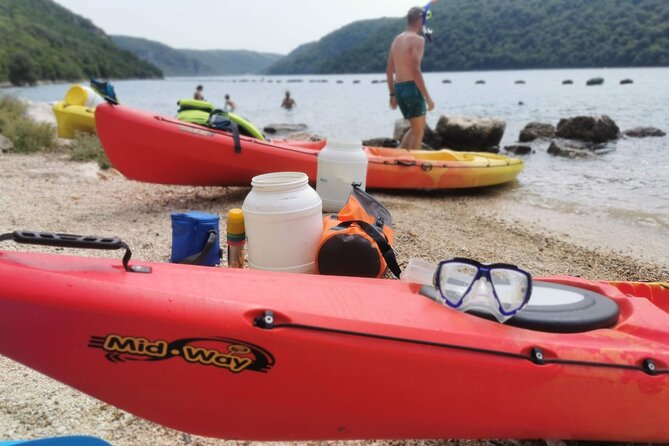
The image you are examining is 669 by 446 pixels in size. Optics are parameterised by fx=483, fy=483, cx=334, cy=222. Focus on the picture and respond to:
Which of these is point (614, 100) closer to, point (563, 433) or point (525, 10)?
point (563, 433)

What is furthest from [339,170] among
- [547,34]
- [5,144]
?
[547,34]

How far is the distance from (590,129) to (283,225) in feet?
41.4

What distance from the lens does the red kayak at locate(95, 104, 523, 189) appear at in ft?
15.5

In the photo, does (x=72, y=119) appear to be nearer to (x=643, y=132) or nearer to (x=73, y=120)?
(x=73, y=120)

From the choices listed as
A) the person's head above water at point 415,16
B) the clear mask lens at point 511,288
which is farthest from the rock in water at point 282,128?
the clear mask lens at point 511,288

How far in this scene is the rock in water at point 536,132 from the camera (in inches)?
520

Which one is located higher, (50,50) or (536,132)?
(50,50)

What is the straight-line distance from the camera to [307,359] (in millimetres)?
1556

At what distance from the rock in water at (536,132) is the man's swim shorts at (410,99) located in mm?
7552

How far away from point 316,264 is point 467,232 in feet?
7.98

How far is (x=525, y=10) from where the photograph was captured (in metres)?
68.5

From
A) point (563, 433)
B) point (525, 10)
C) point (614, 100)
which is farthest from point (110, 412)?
point (525, 10)

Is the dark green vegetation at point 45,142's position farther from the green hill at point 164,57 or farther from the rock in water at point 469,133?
the green hill at point 164,57

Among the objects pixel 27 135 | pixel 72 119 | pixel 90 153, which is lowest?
pixel 90 153
